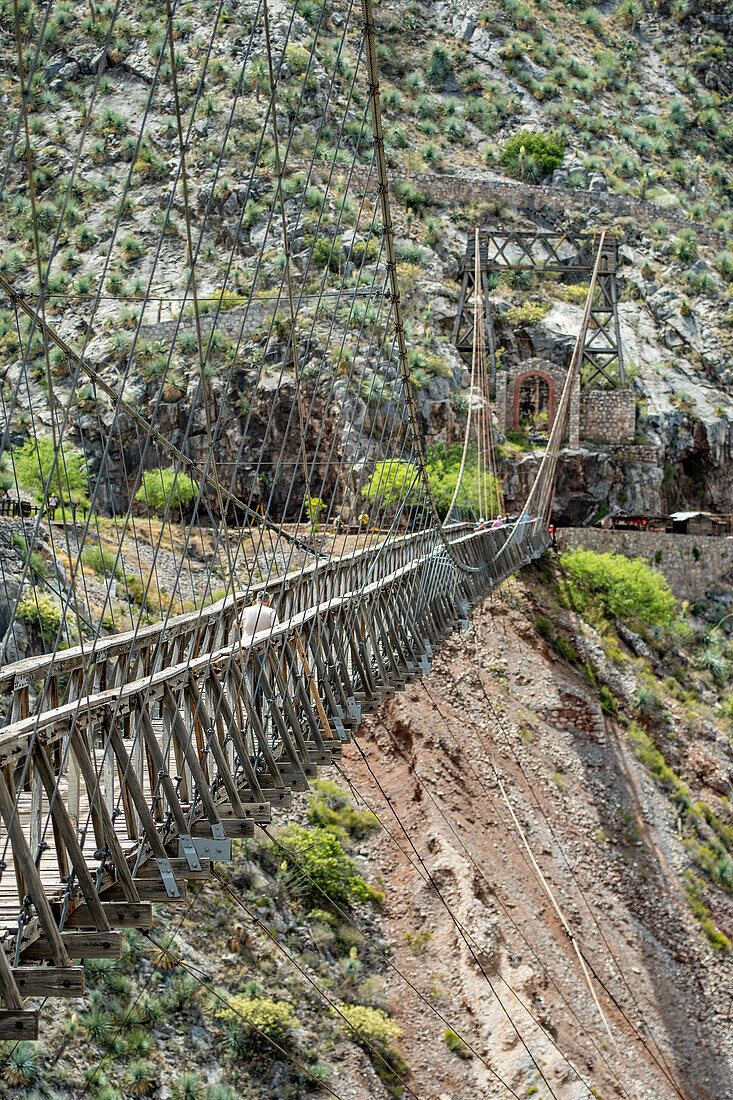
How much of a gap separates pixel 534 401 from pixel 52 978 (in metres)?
28.1

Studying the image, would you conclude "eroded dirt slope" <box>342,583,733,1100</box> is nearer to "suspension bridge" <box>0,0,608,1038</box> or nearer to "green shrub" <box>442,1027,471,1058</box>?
"green shrub" <box>442,1027,471,1058</box>

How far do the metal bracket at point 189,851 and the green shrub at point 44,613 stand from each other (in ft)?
24.9

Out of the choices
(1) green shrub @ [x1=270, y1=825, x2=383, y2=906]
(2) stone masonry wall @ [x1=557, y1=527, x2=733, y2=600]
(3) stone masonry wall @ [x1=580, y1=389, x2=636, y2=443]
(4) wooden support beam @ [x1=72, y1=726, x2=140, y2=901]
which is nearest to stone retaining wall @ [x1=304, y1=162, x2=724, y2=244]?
(3) stone masonry wall @ [x1=580, y1=389, x2=636, y2=443]

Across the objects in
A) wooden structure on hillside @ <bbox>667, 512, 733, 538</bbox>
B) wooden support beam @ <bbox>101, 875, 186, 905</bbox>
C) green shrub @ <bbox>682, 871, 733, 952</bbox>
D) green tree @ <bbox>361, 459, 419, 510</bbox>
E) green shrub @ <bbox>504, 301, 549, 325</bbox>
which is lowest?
green shrub @ <bbox>682, 871, 733, 952</bbox>

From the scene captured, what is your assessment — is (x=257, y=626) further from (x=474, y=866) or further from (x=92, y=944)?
(x=474, y=866)

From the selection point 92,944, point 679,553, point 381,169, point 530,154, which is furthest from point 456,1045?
point 530,154

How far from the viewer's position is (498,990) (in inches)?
516

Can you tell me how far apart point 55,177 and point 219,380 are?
1437 centimetres

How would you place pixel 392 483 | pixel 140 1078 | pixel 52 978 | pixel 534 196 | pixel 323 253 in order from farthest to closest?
1. pixel 534 196
2. pixel 323 253
3. pixel 392 483
4. pixel 140 1078
5. pixel 52 978

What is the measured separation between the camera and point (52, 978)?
4.00 meters

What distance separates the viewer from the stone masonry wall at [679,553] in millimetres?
26156

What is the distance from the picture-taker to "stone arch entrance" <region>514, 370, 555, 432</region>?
2964 centimetres

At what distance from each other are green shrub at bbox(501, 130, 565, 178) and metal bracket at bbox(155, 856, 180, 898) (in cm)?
4083

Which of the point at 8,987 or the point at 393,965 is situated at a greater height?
the point at 8,987
